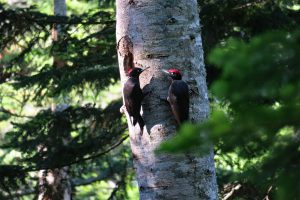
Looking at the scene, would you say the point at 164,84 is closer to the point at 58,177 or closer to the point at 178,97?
the point at 178,97

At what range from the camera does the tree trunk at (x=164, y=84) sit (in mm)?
3002

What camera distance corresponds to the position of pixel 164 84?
10.4 ft

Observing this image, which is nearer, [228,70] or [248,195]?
[228,70]

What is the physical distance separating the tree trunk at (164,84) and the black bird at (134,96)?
0.04 metres

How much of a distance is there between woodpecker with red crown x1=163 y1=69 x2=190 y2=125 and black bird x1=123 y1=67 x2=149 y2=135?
168 mm

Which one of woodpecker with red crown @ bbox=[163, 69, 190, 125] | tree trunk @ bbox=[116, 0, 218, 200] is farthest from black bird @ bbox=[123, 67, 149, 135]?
woodpecker with red crown @ bbox=[163, 69, 190, 125]

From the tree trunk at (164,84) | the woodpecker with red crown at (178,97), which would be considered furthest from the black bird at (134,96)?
the woodpecker with red crown at (178,97)

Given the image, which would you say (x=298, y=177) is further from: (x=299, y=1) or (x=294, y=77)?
(x=299, y=1)

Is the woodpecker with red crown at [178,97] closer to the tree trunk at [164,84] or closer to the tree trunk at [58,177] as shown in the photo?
the tree trunk at [164,84]

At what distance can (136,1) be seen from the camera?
3248 millimetres

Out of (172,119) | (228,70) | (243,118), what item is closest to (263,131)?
(243,118)

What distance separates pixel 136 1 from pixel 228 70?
193 cm

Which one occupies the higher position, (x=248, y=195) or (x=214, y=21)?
(x=214, y=21)

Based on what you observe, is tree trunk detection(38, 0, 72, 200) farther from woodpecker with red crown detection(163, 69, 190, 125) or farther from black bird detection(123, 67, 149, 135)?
woodpecker with red crown detection(163, 69, 190, 125)
